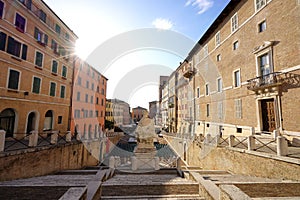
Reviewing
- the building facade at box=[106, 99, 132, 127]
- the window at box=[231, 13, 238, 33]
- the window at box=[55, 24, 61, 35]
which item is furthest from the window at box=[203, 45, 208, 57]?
the building facade at box=[106, 99, 132, 127]

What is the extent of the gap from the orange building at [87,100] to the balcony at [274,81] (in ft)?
56.7

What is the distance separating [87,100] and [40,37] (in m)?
12.4

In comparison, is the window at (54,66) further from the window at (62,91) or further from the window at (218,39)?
the window at (218,39)

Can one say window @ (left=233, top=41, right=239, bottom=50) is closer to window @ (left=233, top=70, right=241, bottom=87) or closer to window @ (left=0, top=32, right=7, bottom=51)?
window @ (left=233, top=70, right=241, bottom=87)

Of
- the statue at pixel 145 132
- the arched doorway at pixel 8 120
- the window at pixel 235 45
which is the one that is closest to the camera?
the statue at pixel 145 132

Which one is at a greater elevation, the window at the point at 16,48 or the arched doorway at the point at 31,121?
the window at the point at 16,48

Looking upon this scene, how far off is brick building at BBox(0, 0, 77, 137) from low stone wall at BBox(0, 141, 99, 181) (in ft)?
5.49

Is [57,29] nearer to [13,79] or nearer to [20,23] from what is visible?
[20,23]

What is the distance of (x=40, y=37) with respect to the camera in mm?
15594

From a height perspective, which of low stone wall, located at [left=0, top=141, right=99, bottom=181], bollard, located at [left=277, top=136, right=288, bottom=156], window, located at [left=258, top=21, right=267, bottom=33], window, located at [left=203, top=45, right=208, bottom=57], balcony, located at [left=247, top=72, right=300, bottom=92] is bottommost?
Result: low stone wall, located at [left=0, top=141, right=99, bottom=181]

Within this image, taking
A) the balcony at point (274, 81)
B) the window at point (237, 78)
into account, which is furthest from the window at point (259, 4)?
the balcony at point (274, 81)

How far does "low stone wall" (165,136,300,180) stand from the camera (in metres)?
6.39

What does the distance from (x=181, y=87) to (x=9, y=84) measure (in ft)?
97.6

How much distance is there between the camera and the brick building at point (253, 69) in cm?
997
